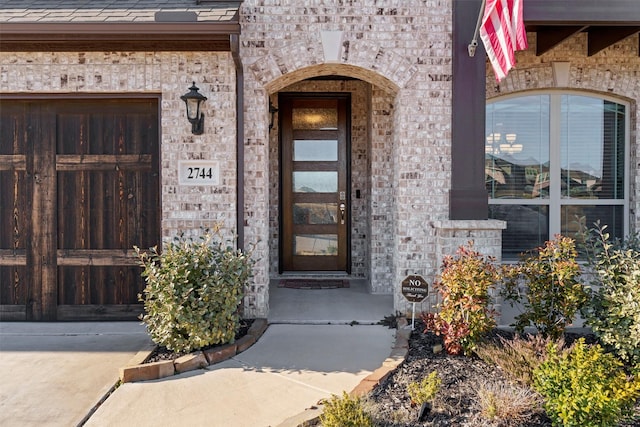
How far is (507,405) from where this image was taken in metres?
2.55

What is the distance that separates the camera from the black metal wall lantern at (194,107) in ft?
13.9

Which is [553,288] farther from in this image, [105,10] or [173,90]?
[105,10]

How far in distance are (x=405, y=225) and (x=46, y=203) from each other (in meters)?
3.58

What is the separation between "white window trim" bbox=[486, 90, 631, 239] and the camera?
5211mm

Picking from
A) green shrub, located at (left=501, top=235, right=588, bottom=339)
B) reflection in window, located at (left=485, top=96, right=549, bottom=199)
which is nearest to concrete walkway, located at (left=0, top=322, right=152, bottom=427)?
green shrub, located at (left=501, top=235, right=588, bottom=339)

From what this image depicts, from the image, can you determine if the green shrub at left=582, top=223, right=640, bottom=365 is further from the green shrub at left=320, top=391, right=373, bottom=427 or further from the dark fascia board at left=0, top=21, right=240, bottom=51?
the dark fascia board at left=0, top=21, right=240, bottom=51

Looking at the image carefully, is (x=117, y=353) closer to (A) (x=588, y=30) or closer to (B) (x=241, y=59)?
(B) (x=241, y=59)

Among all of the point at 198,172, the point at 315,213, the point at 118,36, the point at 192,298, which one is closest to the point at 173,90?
the point at 118,36

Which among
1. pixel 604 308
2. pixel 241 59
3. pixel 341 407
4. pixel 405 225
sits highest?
pixel 241 59

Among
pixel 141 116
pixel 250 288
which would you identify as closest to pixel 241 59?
pixel 141 116

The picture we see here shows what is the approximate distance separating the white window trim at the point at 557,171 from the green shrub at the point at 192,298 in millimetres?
3244

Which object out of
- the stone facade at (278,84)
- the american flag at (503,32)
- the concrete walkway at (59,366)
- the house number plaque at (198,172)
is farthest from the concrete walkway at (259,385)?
the american flag at (503,32)

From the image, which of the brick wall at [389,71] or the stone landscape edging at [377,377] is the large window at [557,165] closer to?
the brick wall at [389,71]

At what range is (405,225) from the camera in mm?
4547
